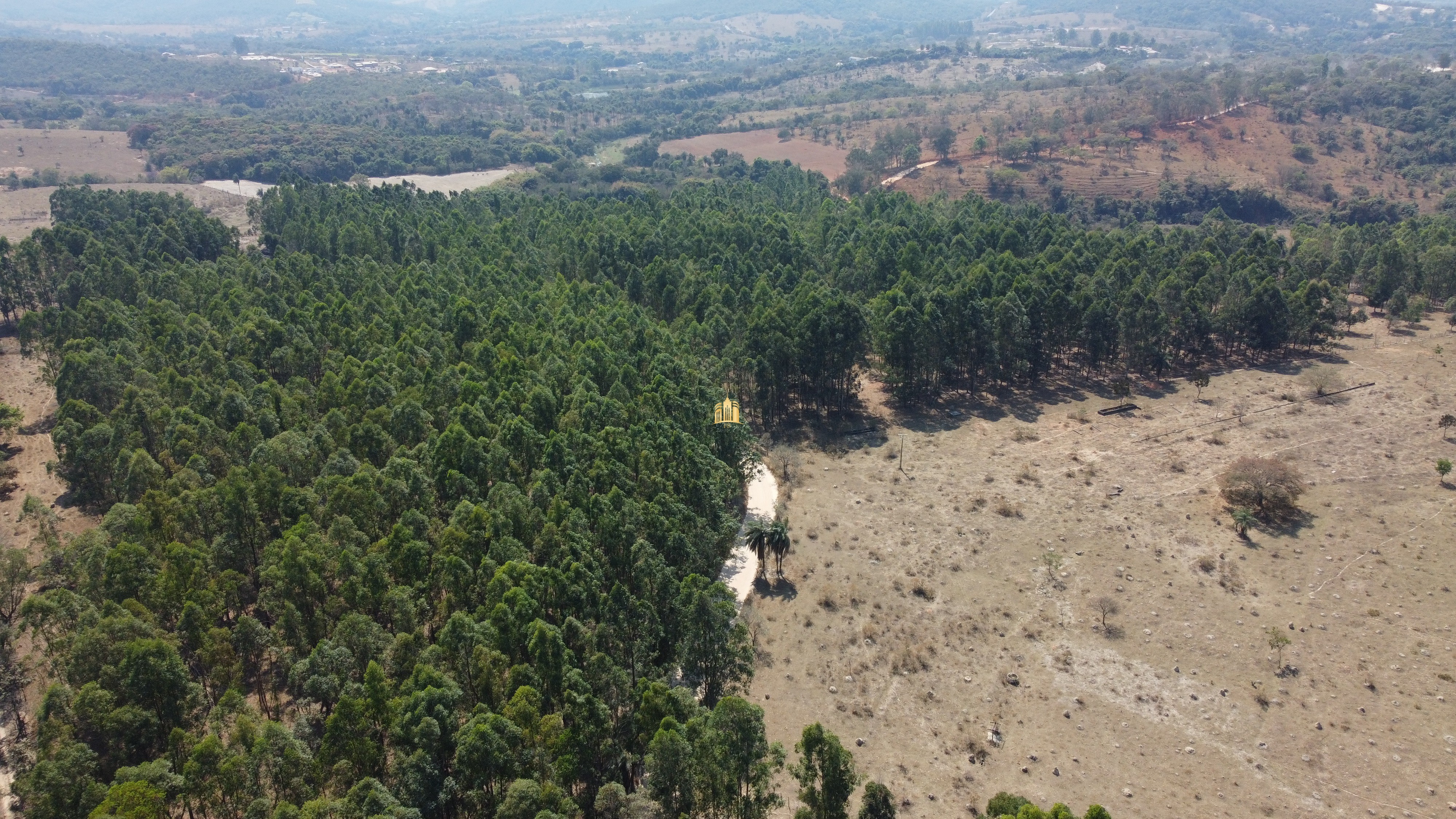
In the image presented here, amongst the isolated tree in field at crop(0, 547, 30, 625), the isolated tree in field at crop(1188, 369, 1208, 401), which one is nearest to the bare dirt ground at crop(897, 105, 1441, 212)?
the isolated tree in field at crop(1188, 369, 1208, 401)

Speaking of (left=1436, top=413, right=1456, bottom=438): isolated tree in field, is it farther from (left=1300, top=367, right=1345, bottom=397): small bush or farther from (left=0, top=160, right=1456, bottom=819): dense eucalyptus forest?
(left=0, top=160, right=1456, bottom=819): dense eucalyptus forest

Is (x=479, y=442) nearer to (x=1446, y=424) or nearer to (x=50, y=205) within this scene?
(x=1446, y=424)

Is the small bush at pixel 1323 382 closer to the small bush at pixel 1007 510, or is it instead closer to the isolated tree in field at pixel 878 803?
the small bush at pixel 1007 510

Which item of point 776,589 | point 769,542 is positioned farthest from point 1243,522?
point 769,542

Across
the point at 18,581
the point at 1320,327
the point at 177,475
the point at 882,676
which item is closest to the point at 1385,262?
the point at 1320,327

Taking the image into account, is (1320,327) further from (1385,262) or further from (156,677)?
(156,677)

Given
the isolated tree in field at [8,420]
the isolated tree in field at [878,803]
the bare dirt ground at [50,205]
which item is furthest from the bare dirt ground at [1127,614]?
the bare dirt ground at [50,205]

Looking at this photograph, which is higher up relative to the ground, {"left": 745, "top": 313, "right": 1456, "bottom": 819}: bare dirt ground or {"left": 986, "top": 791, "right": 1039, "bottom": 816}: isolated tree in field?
{"left": 986, "top": 791, "right": 1039, "bottom": 816}: isolated tree in field
